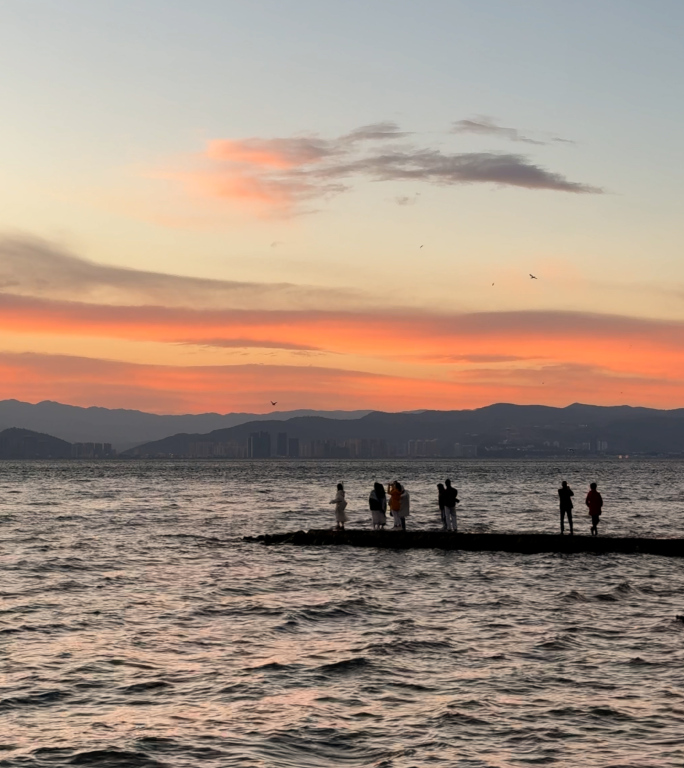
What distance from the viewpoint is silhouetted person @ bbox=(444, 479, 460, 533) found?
44.9 metres

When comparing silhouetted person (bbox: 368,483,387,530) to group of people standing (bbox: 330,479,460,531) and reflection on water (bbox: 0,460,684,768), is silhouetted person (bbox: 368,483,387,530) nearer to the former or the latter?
group of people standing (bbox: 330,479,460,531)

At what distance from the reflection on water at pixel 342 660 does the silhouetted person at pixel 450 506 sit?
238 cm

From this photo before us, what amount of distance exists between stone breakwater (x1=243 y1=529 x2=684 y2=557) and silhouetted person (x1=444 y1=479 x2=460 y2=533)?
2.67 ft

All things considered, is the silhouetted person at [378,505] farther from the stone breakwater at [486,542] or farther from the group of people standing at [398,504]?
the stone breakwater at [486,542]

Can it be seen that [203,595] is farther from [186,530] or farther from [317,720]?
[186,530]

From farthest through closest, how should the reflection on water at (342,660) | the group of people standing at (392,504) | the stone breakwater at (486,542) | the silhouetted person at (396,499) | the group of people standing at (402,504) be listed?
the group of people standing at (392,504) < the silhouetted person at (396,499) < the group of people standing at (402,504) < the stone breakwater at (486,542) < the reflection on water at (342,660)

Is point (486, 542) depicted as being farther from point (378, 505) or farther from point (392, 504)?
point (378, 505)

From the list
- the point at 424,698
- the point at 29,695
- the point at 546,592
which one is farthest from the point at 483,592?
the point at 29,695

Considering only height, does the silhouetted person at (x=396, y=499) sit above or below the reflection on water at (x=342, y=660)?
above

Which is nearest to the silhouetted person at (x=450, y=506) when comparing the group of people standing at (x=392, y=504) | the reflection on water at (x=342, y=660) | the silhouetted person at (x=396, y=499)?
the group of people standing at (x=392, y=504)

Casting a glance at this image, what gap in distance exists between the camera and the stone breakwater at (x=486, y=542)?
42.3m

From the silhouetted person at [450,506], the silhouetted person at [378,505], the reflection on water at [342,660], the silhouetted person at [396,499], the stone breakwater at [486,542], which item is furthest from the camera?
the silhouetted person at [378,505]

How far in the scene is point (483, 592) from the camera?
32.3 m

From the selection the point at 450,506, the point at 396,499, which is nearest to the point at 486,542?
the point at 450,506
